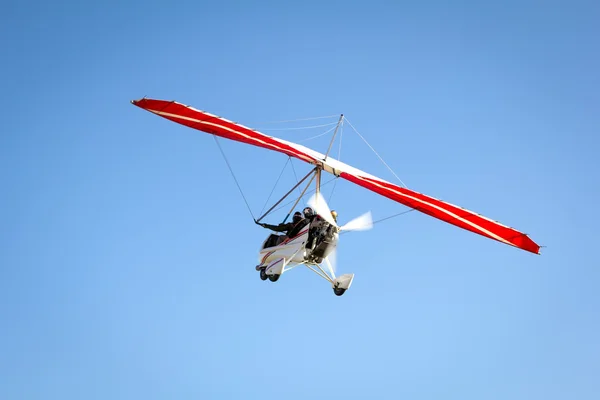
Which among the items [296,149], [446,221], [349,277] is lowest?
[349,277]

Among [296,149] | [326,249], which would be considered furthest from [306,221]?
[296,149]

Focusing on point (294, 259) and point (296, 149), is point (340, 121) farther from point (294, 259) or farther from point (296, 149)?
point (294, 259)

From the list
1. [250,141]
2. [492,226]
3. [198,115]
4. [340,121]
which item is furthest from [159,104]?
[492,226]

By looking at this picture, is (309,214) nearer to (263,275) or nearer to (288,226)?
(288,226)

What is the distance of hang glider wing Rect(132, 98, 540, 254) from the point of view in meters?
21.9

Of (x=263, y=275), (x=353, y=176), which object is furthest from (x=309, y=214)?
(x=263, y=275)

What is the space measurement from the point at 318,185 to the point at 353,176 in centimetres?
94

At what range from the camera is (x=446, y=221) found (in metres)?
22.3

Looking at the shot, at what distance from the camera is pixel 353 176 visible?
2192 cm

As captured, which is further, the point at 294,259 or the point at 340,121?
the point at 340,121

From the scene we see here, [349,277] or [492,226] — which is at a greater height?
[492,226]

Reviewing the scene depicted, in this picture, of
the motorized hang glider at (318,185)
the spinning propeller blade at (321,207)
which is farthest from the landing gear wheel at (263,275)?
the spinning propeller blade at (321,207)

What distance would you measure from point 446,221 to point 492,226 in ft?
3.87

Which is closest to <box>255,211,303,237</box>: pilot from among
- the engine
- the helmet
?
the helmet
